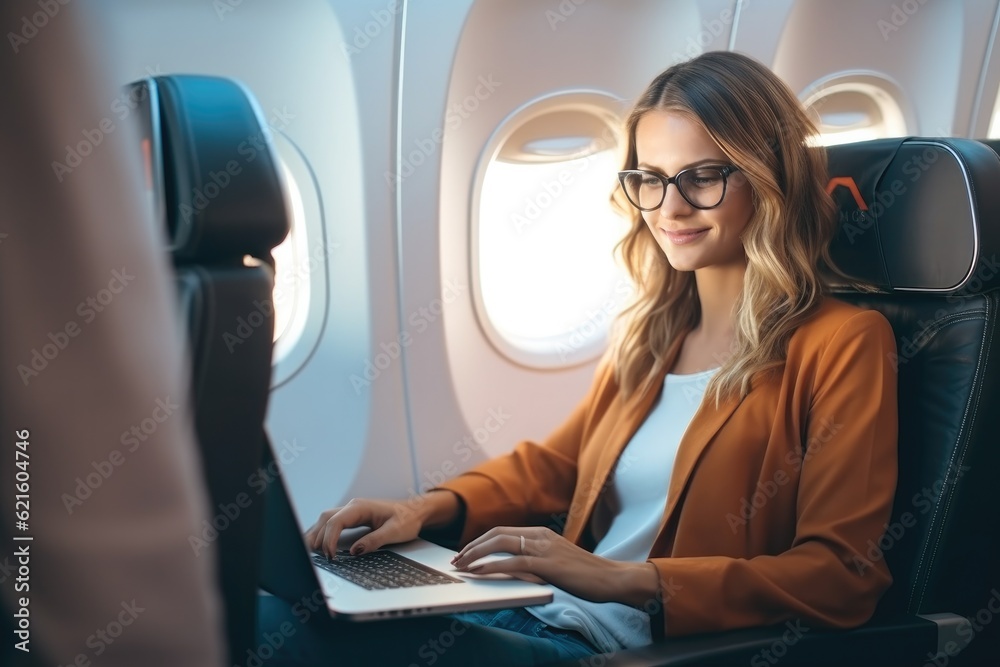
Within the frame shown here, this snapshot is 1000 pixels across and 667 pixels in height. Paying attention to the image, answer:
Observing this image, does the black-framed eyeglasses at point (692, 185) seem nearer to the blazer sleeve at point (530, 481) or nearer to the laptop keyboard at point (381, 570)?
the blazer sleeve at point (530, 481)

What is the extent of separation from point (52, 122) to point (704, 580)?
3.93ft

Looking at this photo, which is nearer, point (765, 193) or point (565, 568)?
point (565, 568)

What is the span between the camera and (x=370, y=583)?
1.38 meters

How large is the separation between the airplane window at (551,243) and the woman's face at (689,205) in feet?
3.44

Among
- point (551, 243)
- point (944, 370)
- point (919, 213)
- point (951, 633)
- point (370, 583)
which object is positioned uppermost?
point (919, 213)

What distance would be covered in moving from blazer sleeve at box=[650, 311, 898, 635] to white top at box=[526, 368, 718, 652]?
196mm

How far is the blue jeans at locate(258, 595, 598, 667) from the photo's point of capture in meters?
1.34

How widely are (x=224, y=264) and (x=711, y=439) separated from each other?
96cm

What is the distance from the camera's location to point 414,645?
1.39 m

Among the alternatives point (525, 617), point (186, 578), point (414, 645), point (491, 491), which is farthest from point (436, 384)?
point (186, 578)

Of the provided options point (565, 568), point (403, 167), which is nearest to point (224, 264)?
point (565, 568)

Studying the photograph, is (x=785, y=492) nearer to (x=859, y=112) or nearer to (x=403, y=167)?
(x=403, y=167)

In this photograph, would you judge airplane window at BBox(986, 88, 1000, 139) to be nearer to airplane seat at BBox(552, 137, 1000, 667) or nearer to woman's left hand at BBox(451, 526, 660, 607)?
airplane seat at BBox(552, 137, 1000, 667)

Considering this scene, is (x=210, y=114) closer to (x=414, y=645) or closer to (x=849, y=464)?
(x=414, y=645)
